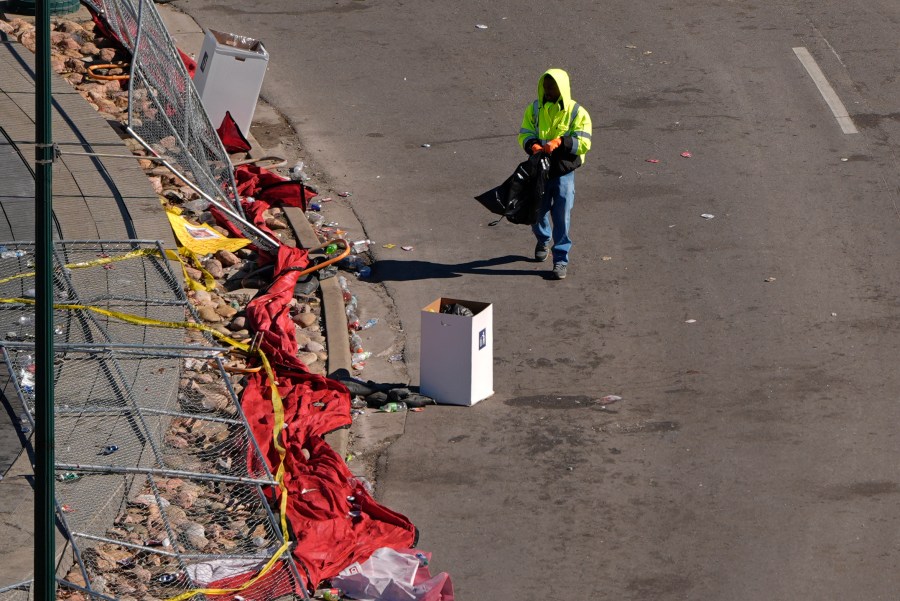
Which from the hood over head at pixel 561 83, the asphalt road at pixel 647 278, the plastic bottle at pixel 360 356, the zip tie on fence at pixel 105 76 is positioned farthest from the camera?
the zip tie on fence at pixel 105 76

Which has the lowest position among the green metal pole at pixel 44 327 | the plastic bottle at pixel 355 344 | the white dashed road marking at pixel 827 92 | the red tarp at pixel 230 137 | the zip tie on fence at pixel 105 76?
the plastic bottle at pixel 355 344

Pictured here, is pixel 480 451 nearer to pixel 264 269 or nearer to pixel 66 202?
pixel 264 269

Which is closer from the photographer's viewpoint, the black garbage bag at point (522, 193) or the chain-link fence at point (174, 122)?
the black garbage bag at point (522, 193)

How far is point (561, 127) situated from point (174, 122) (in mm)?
3631

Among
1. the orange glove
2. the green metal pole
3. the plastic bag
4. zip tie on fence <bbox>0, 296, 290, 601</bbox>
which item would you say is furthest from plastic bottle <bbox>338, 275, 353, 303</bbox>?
the green metal pole

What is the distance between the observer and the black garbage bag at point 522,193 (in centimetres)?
1145

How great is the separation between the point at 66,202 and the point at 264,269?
1.73m

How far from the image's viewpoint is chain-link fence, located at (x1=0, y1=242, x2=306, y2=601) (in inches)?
300

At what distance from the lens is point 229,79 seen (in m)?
13.9

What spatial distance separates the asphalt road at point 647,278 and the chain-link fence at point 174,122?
1.48m

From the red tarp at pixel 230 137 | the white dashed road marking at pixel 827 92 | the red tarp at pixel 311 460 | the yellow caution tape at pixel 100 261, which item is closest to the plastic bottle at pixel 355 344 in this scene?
the red tarp at pixel 311 460

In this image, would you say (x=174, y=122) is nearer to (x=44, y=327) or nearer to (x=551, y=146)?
(x=551, y=146)

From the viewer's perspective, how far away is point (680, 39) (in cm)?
1705

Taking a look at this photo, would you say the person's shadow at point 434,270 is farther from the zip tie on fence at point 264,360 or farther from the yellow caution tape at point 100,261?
the yellow caution tape at point 100,261
